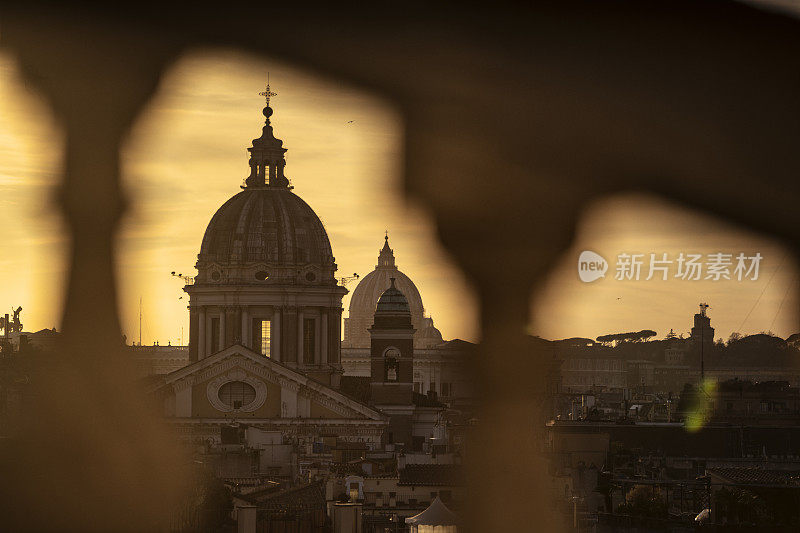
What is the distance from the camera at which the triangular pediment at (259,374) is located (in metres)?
50.5

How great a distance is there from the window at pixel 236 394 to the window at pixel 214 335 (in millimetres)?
5686

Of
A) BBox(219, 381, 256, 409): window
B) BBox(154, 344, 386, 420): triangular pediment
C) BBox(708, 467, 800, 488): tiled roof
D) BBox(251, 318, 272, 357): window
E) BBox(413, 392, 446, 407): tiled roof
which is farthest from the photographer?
BBox(251, 318, 272, 357): window

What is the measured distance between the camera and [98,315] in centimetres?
2166

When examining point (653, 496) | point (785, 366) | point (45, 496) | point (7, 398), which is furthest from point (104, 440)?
point (785, 366)

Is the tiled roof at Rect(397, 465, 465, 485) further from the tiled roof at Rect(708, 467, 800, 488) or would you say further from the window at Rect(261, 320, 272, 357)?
the window at Rect(261, 320, 272, 357)

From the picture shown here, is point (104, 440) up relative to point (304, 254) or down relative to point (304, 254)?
down

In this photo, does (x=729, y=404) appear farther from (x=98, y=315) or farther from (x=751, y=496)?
(x=98, y=315)

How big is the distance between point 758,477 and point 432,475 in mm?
4948

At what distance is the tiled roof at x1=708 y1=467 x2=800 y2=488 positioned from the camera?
32.1m

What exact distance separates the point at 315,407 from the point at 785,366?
26999 millimetres

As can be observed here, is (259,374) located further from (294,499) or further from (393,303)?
(294,499)

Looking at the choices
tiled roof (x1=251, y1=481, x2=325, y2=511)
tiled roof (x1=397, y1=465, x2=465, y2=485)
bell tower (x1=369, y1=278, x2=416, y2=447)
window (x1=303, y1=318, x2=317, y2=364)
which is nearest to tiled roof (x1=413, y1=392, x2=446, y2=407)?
bell tower (x1=369, y1=278, x2=416, y2=447)

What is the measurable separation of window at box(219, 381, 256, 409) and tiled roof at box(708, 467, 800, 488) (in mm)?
17344

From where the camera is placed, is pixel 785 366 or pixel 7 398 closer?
pixel 7 398
